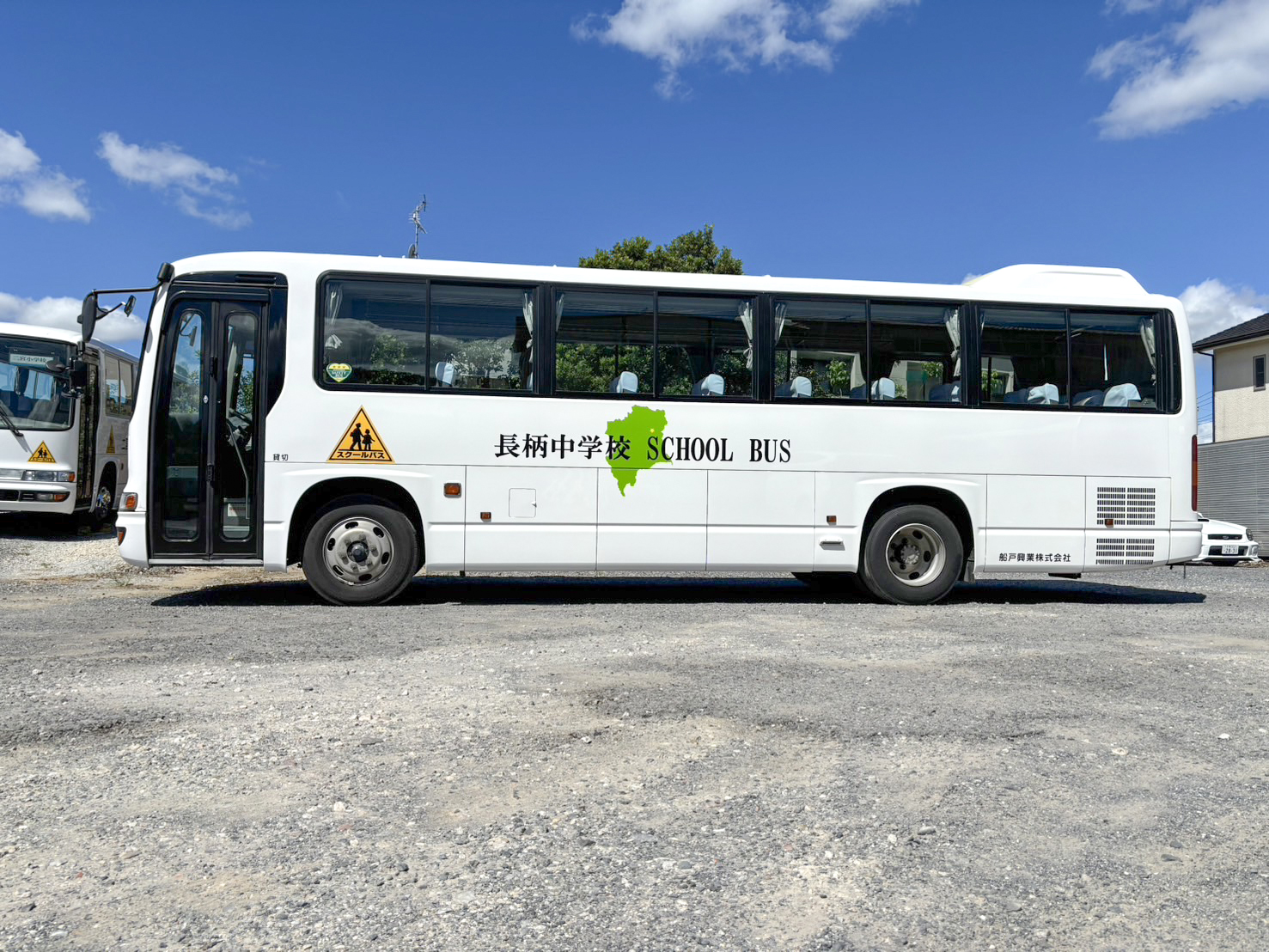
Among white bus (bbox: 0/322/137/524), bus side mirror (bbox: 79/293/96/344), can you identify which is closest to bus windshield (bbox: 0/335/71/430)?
white bus (bbox: 0/322/137/524)

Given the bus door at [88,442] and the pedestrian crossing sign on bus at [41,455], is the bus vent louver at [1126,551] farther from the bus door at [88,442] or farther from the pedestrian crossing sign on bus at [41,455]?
the pedestrian crossing sign on bus at [41,455]

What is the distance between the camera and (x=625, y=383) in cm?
1008

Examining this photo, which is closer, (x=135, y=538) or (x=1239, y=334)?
(x=135, y=538)

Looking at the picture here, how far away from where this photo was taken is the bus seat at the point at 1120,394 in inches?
420

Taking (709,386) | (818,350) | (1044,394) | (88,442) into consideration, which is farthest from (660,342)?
(88,442)

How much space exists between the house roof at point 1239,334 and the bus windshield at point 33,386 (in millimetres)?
34184

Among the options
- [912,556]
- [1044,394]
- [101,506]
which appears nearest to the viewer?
[912,556]

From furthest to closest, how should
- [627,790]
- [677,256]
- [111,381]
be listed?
[677,256], [111,381], [627,790]

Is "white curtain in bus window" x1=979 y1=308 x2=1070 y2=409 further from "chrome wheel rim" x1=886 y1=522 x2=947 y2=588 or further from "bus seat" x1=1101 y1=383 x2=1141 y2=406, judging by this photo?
"chrome wheel rim" x1=886 y1=522 x2=947 y2=588

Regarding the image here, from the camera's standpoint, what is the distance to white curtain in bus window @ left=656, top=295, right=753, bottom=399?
33.2ft

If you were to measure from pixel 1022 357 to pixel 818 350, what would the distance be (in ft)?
7.08

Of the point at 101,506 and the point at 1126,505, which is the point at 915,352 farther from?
the point at 101,506

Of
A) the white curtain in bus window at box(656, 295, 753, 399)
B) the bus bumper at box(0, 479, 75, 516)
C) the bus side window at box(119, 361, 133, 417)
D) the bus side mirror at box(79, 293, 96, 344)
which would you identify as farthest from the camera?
the bus side window at box(119, 361, 133, 417)

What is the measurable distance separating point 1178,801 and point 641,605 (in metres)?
6.44
